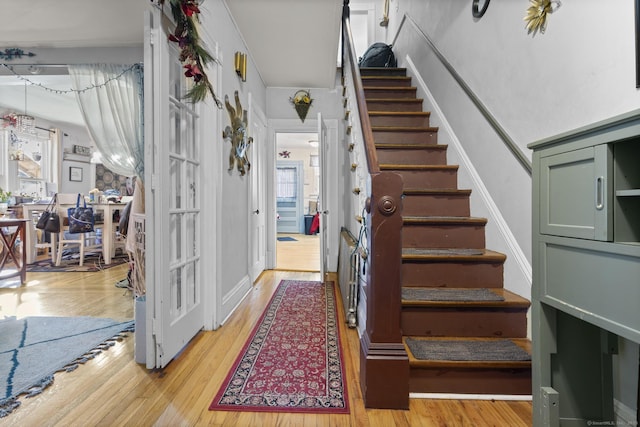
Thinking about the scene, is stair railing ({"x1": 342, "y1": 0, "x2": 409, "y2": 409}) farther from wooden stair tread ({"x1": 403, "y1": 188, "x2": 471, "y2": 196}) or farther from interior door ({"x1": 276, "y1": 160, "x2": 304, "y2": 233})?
interior door ({"x1": 276, "y1": 160, "x2": 304, "y2": 233})

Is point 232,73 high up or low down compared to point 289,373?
up

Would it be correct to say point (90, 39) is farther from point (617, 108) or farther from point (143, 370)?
point (617, 108)

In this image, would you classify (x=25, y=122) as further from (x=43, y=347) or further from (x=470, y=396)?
(x=470, y=396)

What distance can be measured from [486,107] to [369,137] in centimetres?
107

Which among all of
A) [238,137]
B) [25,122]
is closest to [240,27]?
[238,137]

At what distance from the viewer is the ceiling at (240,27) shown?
8.49 ft

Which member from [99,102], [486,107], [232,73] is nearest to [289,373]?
[486,107]

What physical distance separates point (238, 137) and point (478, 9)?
2183 mm

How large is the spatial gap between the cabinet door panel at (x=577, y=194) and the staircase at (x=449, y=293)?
785 millimetres

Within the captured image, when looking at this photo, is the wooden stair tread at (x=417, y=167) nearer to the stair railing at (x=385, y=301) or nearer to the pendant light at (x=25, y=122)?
the stair railing at (x=385, y=301)

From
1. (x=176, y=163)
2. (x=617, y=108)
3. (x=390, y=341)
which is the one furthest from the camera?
(x=176, y=163)

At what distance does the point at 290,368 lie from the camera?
1.82 meters

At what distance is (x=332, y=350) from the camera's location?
80.7 inches

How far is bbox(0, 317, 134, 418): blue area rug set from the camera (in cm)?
164
